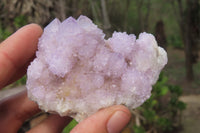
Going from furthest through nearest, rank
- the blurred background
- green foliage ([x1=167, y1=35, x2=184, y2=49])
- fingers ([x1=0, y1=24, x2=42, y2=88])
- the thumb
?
1. green foliage ([x1=167, y1=35, x2=184, y2=49])
2. the blurred background
3. fingers ([x1=0, y1=24, x2=42, y2=88])
4. the thumb

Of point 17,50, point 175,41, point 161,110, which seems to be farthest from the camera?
point 175,41

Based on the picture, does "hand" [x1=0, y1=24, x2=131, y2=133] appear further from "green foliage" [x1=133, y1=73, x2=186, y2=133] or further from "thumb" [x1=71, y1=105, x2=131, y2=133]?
"green foliage" [x1=133, y1=73, x2=186, y2=133]

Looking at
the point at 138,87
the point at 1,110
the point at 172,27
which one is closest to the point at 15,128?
the point at 1,110

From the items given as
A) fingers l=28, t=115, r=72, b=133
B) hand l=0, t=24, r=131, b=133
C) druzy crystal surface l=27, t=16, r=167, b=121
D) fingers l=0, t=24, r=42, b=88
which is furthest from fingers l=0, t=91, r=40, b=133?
druzy crystal surface l=27, t=16, r=167, b=121

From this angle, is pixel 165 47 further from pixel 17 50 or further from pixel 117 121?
pixel 17 50

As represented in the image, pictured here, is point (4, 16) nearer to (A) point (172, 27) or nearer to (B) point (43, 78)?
(B) point (43, 78)

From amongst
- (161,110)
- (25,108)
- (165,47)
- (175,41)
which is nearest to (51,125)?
(25,108)

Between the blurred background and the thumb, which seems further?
the blurred background

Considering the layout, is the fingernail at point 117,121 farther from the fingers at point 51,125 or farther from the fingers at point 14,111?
the fingers at point 14,111
